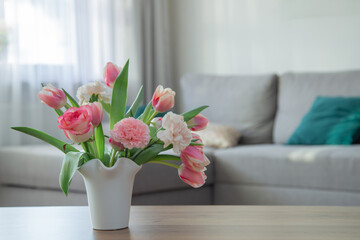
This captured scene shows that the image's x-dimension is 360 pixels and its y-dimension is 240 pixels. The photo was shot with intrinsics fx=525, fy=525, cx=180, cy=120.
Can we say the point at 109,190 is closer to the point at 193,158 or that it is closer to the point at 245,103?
the point at 193,158

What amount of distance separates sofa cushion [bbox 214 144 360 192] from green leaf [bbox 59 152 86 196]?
5.88ft

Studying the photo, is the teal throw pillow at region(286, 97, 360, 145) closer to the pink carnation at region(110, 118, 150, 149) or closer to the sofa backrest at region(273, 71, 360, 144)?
the sofa backrest at region(273, 71, 360, 144)

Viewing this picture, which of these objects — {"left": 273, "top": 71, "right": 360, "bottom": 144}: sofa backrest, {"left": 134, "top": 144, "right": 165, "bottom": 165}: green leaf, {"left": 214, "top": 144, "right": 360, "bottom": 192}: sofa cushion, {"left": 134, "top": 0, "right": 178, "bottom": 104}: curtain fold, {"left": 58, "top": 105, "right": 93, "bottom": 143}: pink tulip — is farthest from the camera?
{"left": 134, "top": 0, "right": 178, "bottom": 104}: curtain fold

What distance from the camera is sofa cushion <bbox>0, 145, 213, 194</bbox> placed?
106 inches

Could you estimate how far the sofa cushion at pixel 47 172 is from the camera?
8.87ft

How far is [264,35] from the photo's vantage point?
4184 mm

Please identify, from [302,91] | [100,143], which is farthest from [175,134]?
[302,91]

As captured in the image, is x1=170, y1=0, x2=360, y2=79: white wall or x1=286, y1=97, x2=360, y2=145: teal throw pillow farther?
x1=170, y1=0, x2=360, y2=79: white wall

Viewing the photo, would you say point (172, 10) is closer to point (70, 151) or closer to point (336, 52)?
point (336, 52)

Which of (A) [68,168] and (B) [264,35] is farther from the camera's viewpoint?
(B) [264,35]

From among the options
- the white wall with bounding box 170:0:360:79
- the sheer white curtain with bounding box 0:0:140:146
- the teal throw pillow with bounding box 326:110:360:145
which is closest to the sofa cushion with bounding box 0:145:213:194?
the sheer white curtain with bounding box 0:0:140:146

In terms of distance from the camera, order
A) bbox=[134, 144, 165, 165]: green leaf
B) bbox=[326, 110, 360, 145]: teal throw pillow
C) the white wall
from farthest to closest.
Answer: the white wall, bbox=[326, 110, 360, 145]: teal throw pillow, bbox=[134, 144, 165, 165]: green leaf

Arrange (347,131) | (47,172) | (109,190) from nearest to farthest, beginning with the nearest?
1. (109,190)
2. (47,172)
3. (347,131)

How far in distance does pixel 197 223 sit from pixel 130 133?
1.08ft
